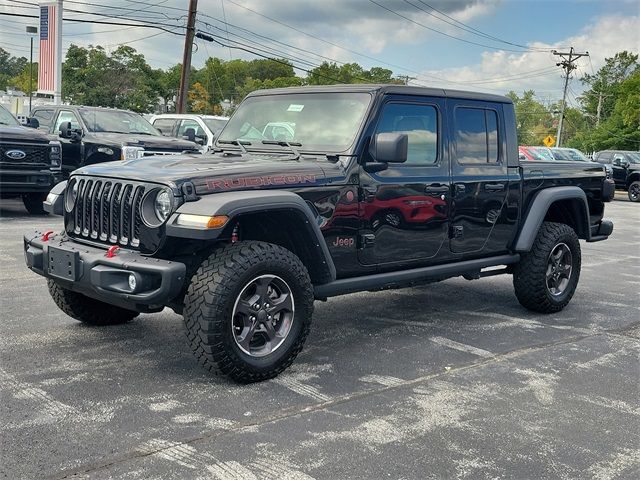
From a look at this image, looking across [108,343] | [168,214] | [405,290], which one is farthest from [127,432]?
[405,290]

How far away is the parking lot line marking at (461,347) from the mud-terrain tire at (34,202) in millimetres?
8742

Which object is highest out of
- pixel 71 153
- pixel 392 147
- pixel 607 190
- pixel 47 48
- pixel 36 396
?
pixel 47 48

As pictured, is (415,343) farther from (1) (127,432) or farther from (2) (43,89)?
(2) (43,89)

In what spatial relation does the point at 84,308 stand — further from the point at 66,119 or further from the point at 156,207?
the point at 66,119

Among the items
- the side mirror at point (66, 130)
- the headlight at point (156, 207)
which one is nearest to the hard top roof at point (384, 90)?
the headlight at point (156, 207)

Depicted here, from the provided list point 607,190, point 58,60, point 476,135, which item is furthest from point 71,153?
point 58,60

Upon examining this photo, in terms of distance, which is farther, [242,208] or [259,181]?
[259,181]

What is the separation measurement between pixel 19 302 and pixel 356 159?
3229 mm

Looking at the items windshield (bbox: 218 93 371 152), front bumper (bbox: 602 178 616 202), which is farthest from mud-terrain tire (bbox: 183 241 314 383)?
front bumper (bbox: 602 178 616 202)

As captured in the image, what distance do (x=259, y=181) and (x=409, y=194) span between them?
1.30 m

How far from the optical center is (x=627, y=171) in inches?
983

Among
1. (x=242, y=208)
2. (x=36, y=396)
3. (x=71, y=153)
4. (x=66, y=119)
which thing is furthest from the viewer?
(x=66, y=119)

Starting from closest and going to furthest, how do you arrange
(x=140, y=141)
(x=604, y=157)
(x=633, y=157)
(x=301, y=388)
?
(x=301, y=388), (x=140, y=141), (x=633, y=157), (x=604, y=157)

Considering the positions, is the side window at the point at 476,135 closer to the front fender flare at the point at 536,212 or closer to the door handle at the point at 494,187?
the door handle at the point at 494,187
